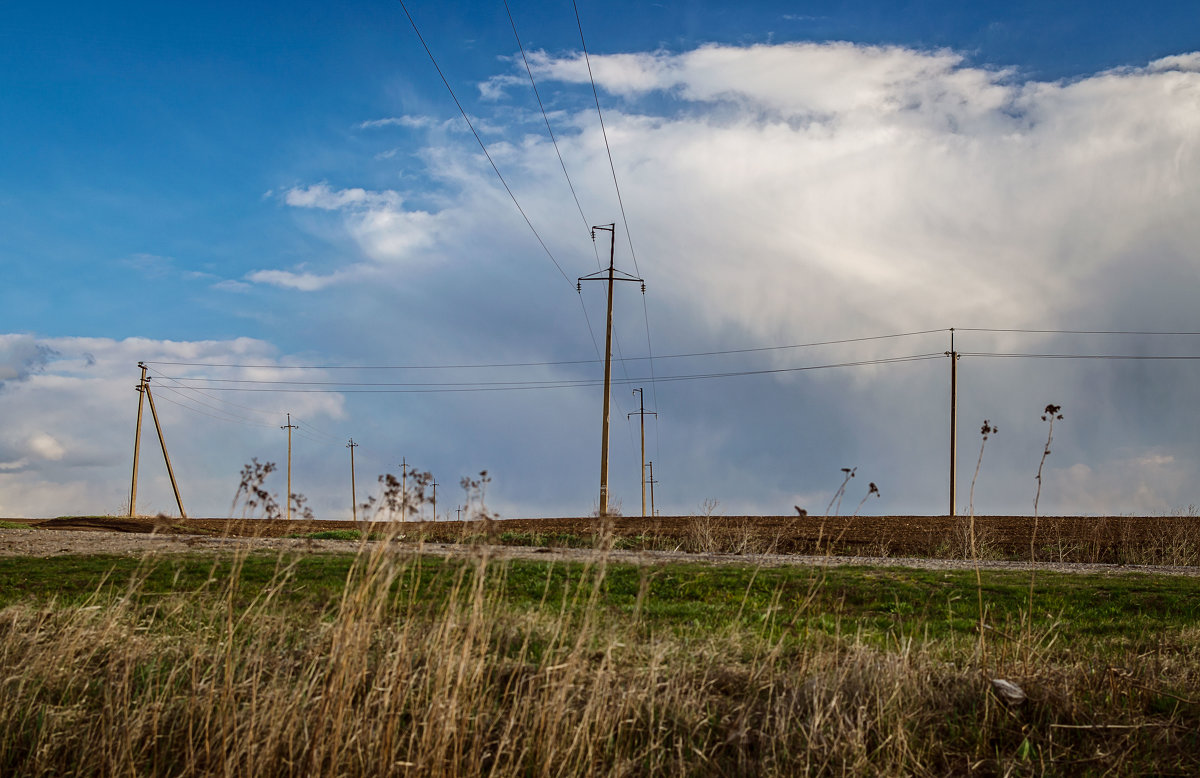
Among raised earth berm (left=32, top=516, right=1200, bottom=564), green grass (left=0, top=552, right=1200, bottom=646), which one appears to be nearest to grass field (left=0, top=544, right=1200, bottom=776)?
green grass (left=0, top=552, right=1200, bottom=646)

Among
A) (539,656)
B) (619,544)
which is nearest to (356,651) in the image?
(539,656)

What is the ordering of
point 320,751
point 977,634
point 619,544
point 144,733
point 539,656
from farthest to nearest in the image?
point 619,544, point 977,634, point 539,656, point 144,733, point 320,751

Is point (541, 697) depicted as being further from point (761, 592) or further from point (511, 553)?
point (511, 553)

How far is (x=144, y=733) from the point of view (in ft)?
21.5

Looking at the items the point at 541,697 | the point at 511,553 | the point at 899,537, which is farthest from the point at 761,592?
the point at 899,537

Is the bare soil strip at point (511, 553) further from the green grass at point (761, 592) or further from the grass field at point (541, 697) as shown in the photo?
the grass field at point (541, 697)

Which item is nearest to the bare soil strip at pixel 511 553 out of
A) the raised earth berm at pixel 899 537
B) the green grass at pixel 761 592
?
the green grass at pixel 761 592

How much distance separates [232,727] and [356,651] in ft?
4.31

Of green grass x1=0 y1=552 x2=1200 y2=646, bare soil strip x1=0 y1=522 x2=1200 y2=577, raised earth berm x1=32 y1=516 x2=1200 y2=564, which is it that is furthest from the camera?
raised earth berm x1=32 y1=516 x2=1200 y2=564

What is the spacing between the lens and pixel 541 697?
659cm

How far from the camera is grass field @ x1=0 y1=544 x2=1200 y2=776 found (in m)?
6.16

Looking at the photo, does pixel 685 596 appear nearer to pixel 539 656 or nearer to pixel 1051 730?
pixel 539 656

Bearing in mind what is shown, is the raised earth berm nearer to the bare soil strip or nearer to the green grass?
the bare soil strip

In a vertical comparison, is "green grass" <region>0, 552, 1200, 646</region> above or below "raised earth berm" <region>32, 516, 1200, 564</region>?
above
